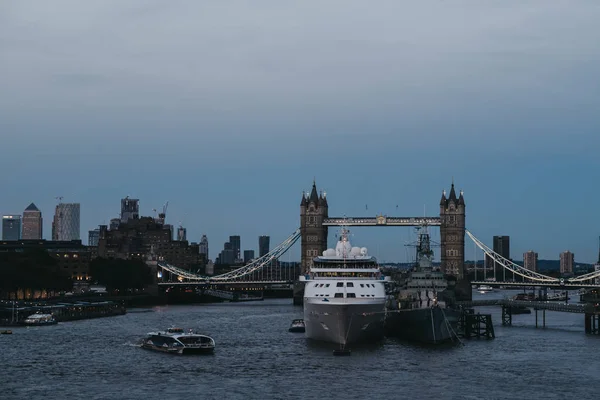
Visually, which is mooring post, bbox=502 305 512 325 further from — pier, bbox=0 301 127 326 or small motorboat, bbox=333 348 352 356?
pier, bbox=0 301 127 326

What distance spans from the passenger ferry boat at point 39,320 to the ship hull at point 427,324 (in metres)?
40.4

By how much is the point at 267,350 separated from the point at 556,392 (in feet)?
101

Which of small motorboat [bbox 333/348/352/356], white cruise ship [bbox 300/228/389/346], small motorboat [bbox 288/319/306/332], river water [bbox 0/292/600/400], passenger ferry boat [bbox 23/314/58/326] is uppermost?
white cruise ship [bbox 300/228/389/346]

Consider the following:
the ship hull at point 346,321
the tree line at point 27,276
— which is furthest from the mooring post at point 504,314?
the tree line at point 27,276

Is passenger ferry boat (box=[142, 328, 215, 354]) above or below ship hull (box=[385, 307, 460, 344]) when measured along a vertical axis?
below

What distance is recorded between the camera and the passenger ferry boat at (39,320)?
373ft

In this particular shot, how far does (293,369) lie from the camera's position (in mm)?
74875

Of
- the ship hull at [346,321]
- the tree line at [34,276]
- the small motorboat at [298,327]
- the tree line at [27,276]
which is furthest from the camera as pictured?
the tree line at [34,276]

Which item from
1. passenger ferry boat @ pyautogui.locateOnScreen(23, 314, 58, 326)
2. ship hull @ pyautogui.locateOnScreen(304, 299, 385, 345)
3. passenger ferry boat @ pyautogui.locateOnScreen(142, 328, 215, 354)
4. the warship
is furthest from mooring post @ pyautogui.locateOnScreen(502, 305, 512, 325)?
passenger ferry boat @ pyautogui.locateOnScreen(23, 314, 58, 326)

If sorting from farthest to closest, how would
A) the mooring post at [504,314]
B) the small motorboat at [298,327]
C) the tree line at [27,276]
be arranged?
the tree line at [27,276] → the mooring post at [504,314] → the small motorboat at [298,327]

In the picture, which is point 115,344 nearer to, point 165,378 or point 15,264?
point 165,378

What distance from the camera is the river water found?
6438 cm

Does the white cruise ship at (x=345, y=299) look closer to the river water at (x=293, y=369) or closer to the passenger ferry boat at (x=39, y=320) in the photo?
the river water at (x=293, y=369)

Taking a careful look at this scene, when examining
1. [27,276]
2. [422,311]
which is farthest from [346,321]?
[27,276]
